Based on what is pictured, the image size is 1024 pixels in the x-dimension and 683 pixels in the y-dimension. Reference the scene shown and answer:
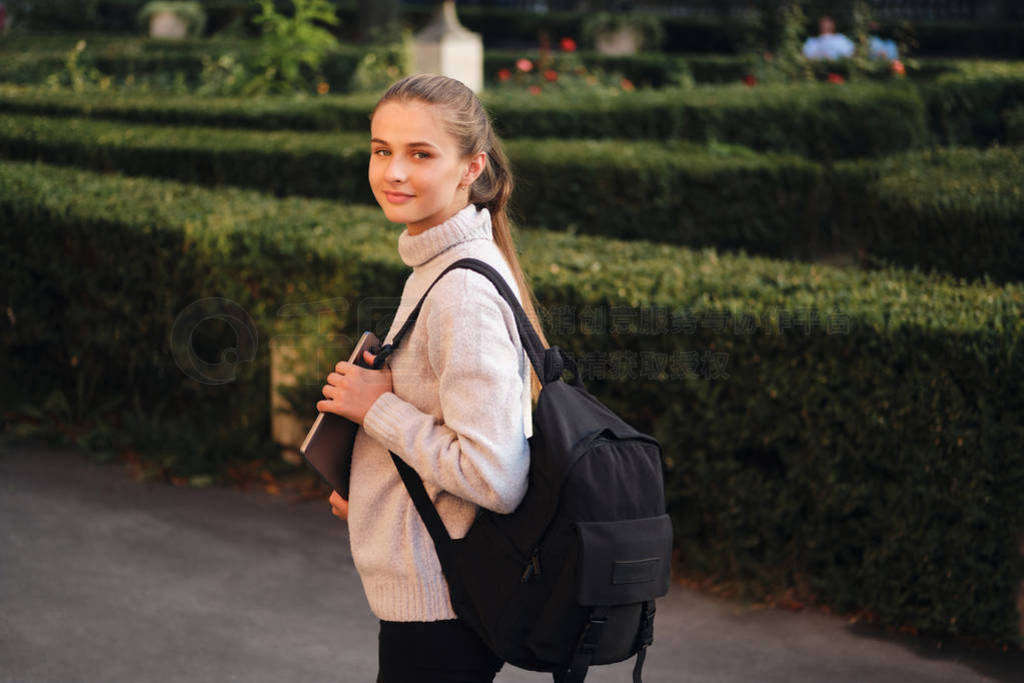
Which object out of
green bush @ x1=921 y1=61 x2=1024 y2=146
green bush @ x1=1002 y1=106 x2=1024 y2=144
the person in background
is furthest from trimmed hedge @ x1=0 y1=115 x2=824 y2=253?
the person in background

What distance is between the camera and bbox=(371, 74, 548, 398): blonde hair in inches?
80.4

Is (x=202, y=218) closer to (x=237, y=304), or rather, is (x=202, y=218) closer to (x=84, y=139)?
(x=237, y=304)

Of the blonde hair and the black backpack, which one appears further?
the blonde hair

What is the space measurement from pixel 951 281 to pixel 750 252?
4090 millimetres

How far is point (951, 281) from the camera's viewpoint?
4.43 metres

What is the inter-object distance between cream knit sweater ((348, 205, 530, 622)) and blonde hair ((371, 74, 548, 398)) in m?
0.10

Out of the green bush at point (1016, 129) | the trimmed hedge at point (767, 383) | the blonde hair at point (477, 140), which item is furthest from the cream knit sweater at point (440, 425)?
the green bush at point (1016, 129)

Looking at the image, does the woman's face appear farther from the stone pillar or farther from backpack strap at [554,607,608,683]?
the stone pillar

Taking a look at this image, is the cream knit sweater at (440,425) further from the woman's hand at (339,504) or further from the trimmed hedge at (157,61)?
the trimmed hedge at (157,61)

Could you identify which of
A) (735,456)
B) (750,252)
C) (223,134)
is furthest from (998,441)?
(223,134)

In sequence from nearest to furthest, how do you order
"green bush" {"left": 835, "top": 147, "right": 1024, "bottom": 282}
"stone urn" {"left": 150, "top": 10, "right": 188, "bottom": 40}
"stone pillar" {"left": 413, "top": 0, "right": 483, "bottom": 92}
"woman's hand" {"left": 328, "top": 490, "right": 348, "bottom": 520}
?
"woman's hand" {"left": 328, "top": 490, "right": 348, "bottom": 520} < "green bush" {"left": 835, "top": 147, "right": 1024, "bottom": 282} < "stone pillar" {"left": 413, "top": 0, "right": 483, "bottom": 92} < "stone urn" {"left": 150, "top": 10, "right": 188, "bottom": 40}

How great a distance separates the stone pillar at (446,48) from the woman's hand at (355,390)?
11504 mm

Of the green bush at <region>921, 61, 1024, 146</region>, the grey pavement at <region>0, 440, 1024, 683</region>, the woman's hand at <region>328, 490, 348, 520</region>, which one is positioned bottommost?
the grey pavement at <region>0, 440, 1024, 683</region>

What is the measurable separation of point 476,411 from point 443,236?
364mm
